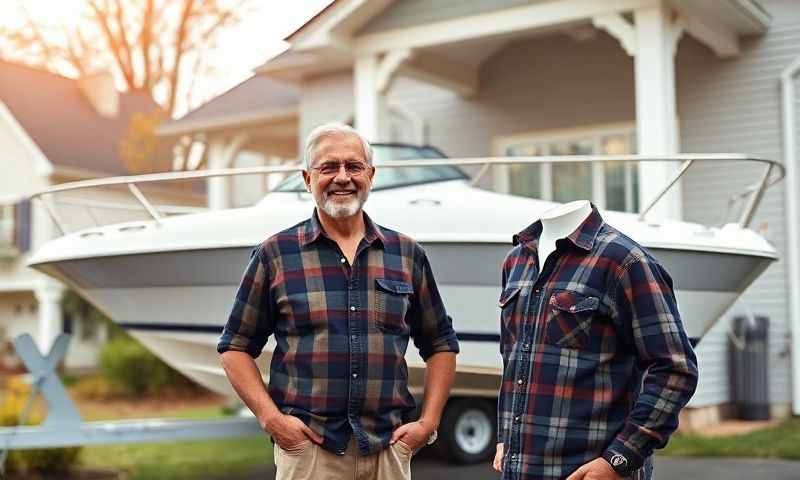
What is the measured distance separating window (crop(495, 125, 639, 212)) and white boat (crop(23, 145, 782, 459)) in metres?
3.60

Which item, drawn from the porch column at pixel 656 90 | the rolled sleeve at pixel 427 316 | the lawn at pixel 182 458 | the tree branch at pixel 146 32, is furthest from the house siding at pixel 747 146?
the tree branch at pixel 146 32

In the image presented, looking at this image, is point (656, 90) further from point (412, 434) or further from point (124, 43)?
point (124, 43)

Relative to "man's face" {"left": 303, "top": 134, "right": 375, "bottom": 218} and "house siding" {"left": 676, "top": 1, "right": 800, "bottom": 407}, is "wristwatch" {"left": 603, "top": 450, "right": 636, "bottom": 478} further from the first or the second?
"house siding" {"left": 676, "top": 1, "right": 800, "bottom": 407}

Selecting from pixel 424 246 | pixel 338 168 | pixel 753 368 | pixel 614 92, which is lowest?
pixel 753 368

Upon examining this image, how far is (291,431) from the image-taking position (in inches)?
98.3

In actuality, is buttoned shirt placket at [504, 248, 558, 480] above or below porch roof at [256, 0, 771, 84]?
below

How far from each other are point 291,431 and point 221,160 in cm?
1167

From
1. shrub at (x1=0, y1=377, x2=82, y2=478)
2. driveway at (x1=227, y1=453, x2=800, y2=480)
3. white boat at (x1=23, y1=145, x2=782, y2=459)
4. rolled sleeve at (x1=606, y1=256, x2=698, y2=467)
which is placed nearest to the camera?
rolled sleeve at (x1=606, y1=256, x2=698, y2=467)

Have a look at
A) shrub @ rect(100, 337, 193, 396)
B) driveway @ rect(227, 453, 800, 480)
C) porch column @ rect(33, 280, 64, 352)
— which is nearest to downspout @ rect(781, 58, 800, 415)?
driveway @ rect(227, 453, 800, 480)

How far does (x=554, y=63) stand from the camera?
1000cm

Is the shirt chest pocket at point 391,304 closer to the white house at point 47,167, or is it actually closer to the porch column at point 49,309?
the white house at point 47,167

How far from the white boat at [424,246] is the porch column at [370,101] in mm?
2746

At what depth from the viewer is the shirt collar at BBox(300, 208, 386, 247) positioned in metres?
2.63

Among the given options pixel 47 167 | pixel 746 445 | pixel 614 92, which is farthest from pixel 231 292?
pixel 47 167
